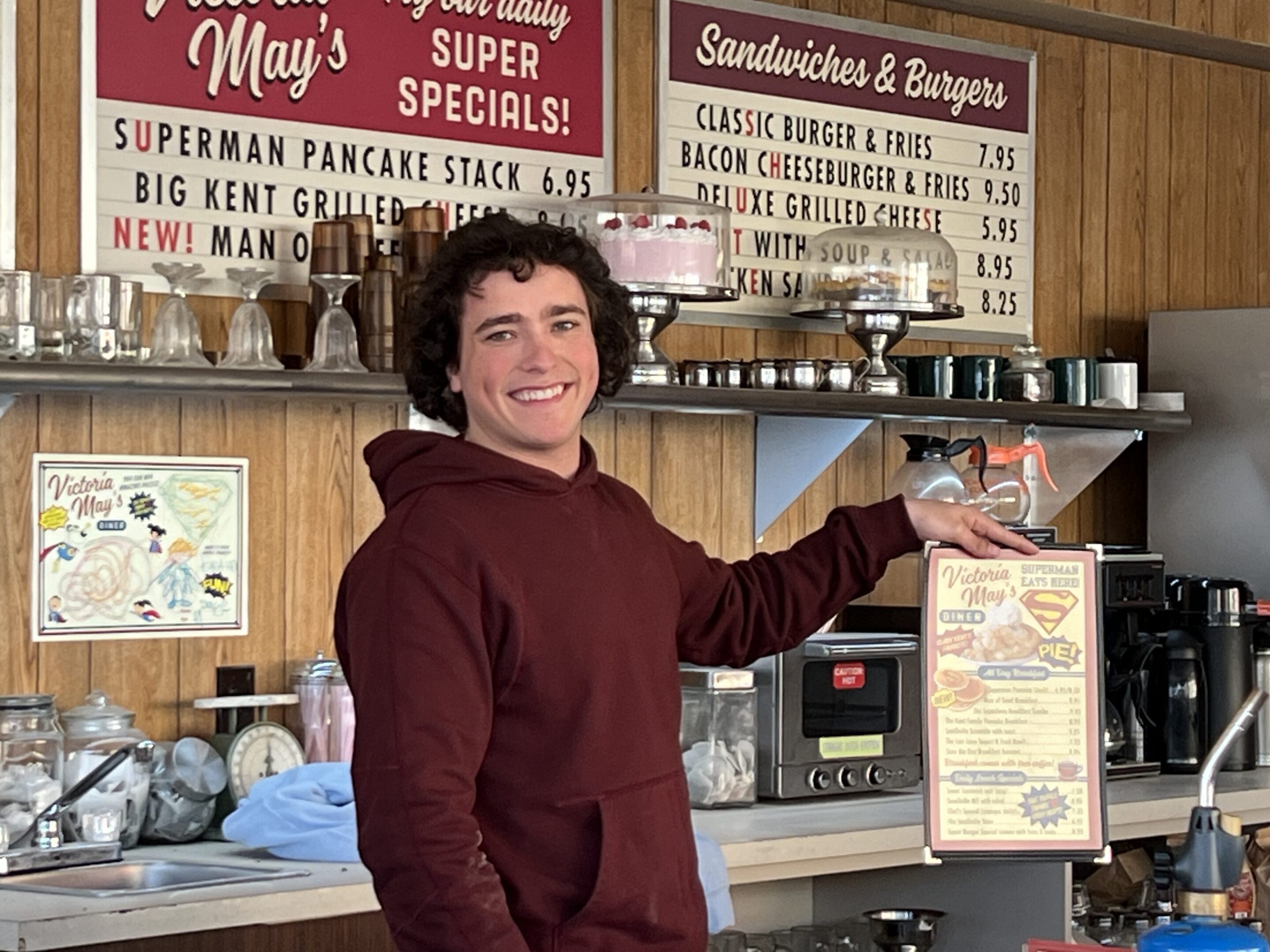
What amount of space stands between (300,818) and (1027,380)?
2098mm

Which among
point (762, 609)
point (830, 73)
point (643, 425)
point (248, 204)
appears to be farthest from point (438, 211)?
point (762, 609)

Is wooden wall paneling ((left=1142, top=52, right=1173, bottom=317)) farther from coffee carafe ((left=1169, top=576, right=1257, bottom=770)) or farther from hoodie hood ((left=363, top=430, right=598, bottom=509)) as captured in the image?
hoodie hood ((left=363, top=430, right=598, bottom=509))

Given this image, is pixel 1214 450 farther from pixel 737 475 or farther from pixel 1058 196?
pixel 737 475

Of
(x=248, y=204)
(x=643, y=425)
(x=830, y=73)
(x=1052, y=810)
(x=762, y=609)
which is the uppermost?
(x=830, y=73)

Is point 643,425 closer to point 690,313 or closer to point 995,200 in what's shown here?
point 690,313

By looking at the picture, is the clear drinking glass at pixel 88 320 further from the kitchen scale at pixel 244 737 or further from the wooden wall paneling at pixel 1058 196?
the wooden wall paneling at pixel 1058 196

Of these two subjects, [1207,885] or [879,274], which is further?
[879,274]

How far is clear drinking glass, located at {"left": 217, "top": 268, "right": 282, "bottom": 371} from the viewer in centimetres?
343

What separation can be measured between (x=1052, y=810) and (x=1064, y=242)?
2754mm

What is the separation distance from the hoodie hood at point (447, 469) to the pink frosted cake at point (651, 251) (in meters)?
1.69

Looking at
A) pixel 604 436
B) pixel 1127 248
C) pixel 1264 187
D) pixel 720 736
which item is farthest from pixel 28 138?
pixel 1264 187

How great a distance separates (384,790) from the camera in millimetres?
1952

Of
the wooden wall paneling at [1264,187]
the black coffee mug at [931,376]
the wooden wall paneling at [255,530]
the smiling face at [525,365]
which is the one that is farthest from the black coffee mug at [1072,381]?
the smiling face at [525,365]

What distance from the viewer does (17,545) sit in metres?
3.38
